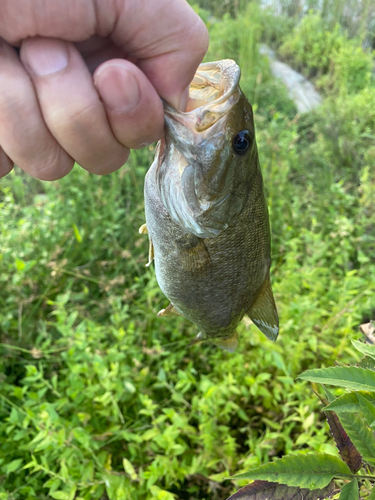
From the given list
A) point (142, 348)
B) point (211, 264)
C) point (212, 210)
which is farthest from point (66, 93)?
point (142, 348)

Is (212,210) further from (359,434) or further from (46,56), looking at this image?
(359,434)

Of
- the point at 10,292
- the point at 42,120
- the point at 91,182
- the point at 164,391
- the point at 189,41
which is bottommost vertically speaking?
the point at 164,391

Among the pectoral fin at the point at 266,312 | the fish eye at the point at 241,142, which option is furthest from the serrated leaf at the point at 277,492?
the fish eye at the point at 241,142

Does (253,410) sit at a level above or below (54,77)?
below

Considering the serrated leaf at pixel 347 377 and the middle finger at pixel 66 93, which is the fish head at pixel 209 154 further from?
the serrated leaf at pixel 347 377

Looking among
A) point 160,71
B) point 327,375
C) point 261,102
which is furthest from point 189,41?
point 261,102

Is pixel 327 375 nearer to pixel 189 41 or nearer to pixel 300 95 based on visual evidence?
pixel 189 41
